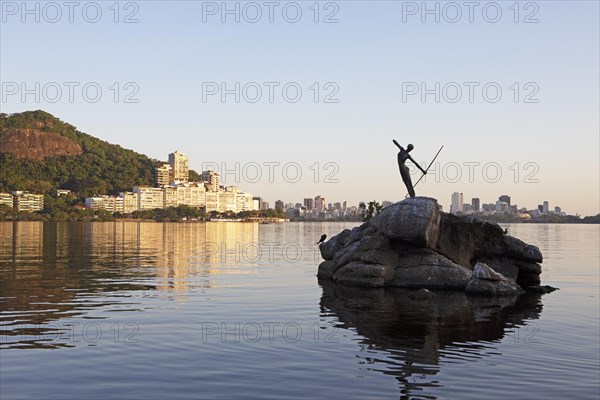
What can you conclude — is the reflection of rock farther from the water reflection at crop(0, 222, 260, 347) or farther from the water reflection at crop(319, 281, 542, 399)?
the water reflection at crop(0, 222, 260, 347)

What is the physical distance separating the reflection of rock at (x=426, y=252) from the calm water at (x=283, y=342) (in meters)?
2.26

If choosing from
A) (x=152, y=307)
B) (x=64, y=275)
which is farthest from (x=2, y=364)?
(x=64, y=275)

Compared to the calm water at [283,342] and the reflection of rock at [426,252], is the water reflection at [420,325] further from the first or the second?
the reflection of rock at [426,252]

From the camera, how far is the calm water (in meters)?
14.5

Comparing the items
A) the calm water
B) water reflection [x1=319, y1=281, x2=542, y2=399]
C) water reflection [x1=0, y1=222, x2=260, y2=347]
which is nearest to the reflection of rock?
water reflection [x1=319, y1=281, x2=542, y2=399]

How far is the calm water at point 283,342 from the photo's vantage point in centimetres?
1453

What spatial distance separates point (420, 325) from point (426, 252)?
1388cm

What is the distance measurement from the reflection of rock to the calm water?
2.26 m

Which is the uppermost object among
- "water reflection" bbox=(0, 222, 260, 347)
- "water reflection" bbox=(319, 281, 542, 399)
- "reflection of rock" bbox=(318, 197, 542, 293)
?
"reflection of rock" bbox=(318, 197, 542, 293)

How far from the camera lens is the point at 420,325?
23.2m

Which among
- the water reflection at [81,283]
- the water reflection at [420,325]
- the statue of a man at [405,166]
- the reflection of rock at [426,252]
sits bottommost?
the water reflection at [420,325]

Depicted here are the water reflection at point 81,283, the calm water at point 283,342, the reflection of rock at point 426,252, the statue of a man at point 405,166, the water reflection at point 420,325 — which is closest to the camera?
the calm water at point 283,342

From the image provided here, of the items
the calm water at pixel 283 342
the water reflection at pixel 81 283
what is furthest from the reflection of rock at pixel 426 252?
the water reflection at pixel 81 283

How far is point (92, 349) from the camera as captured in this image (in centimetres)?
1817
